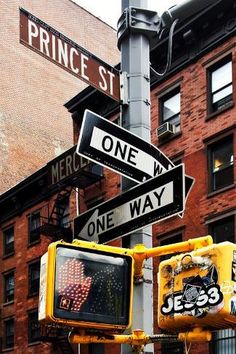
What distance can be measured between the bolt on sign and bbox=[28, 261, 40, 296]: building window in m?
28.2

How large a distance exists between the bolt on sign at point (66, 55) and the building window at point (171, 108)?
68.1 feet

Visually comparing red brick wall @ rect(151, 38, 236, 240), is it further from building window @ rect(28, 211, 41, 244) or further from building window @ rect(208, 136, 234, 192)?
building window @ rect(28, 211, 41, 244)

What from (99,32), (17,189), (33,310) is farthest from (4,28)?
(33,310)

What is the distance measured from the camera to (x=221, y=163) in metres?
24.6

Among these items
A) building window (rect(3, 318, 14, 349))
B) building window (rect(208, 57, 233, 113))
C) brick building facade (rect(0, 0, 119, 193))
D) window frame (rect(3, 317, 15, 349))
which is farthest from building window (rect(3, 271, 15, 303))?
building window (rect(208, 57, 233, 113))

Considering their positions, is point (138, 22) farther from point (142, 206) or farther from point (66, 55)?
point (142, 206)

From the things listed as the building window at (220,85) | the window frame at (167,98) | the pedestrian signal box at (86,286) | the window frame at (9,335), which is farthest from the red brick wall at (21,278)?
the pedestrian signal box at (86,286)

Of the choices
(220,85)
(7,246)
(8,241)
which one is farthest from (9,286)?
(220,85)

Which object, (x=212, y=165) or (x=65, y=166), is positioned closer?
(x=212, y=165)

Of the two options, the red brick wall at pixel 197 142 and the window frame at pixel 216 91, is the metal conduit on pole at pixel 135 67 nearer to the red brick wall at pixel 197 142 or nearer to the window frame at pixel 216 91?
the red brick wall at pixel 197 142

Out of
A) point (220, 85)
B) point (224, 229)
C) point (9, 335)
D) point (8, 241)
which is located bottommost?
point (9, 335)

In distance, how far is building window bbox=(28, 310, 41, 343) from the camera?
33.2m

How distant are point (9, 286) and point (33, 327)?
368 cm

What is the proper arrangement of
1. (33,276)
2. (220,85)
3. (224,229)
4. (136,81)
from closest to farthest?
(136,81), (224,229), (220,85), (33,276)
